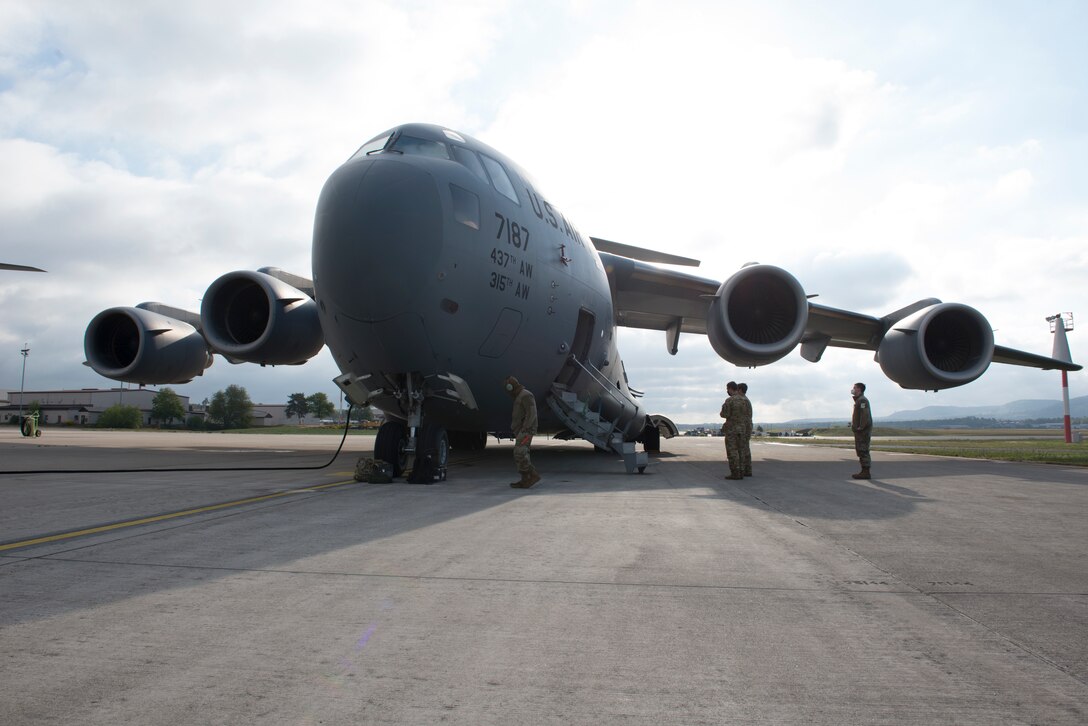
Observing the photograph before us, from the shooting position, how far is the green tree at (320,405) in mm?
114438

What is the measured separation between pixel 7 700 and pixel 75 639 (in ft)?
1.79

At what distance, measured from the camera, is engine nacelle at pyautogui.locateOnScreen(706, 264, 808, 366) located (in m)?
12.2

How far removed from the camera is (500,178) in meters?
9.14

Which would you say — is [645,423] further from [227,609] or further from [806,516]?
[227,609]

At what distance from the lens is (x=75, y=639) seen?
2529 millimetres

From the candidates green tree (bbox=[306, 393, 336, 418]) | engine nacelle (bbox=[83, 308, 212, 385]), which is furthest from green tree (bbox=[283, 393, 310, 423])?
engine nacelle (bbox=[83, 308, 212, 385])

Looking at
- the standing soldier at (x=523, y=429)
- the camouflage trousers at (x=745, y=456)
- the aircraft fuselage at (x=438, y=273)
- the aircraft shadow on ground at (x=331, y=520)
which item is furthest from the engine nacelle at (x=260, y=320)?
the camouflage trousers at (x=745, y=456)

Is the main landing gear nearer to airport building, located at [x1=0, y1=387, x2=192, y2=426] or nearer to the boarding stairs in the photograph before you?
the boarding stairs

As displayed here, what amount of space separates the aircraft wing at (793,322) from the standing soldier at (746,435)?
1938 mm

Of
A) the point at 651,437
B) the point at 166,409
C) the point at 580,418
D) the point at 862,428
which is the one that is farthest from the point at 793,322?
the point at 166,409

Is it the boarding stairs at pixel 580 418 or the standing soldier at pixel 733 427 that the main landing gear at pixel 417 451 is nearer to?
the boarding stairs at pixel 580 418

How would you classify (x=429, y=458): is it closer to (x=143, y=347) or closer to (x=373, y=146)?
(x=373, y=146)

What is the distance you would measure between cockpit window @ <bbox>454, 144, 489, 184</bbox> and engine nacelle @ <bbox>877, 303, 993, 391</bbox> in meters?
9.77

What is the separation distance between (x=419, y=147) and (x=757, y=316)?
7824 millimetres
